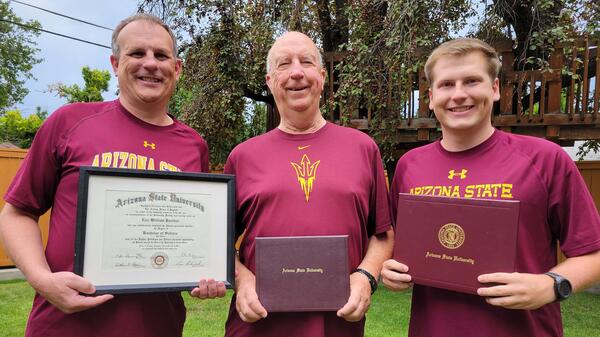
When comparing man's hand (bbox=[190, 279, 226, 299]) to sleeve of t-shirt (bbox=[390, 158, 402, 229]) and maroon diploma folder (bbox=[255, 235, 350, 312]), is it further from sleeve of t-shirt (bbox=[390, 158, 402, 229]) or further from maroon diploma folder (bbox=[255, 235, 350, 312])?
sleeve of t-shirt (bbox=[390, 158, 402, 229])

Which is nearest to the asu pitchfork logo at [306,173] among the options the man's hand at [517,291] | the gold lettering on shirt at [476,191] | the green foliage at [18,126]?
the gold lettering on shirt at [476,191]

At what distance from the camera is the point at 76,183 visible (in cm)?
205

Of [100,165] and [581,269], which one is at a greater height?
[100,165]

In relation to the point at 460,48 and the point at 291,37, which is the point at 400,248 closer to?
the point at 460,48

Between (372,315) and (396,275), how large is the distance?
4.90 meters

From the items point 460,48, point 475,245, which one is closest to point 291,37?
point 460,48

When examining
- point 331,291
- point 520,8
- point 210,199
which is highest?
point 520,8

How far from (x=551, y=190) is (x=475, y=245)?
16.7 inches

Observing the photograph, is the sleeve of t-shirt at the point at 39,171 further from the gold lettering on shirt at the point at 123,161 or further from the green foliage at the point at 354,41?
the green foliage at the point at 354,41

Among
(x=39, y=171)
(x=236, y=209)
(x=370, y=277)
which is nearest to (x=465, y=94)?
(x=370, y=277)

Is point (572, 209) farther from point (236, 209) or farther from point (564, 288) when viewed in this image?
point (236, 209)

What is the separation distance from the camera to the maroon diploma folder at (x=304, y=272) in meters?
1.88

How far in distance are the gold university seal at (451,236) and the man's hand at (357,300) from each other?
397 mm

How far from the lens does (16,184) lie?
2.07m
